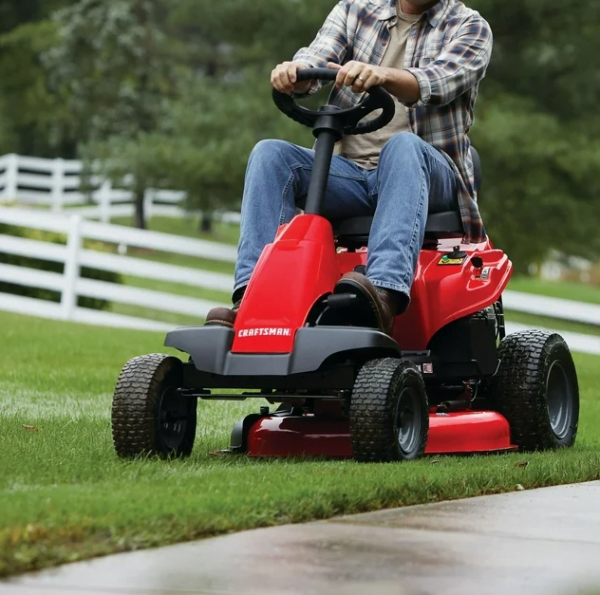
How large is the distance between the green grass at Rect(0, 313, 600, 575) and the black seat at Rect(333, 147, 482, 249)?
32.9 inches

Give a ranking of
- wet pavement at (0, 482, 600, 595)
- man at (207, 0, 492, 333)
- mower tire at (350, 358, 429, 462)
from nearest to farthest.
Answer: wet pavement at (0, 482, 600, 595), mower tire at (350, 358, 429, 462), man at (207, 0, 492, 333)

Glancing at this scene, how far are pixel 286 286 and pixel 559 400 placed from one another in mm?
1540

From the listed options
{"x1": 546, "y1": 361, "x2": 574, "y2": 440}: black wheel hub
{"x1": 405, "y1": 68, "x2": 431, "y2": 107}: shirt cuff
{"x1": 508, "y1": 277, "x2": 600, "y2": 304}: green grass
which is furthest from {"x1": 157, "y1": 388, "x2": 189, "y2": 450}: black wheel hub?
{"x1": 508, "y1": 277, "x2": 600, "y2": 304}: green grass

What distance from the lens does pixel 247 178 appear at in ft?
15.3

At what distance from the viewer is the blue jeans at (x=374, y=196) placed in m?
4.43

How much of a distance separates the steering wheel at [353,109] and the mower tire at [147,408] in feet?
3.37

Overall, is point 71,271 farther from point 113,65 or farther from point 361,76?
point 113,65

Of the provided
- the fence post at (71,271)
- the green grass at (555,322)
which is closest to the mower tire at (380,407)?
the fence post at (71,271)

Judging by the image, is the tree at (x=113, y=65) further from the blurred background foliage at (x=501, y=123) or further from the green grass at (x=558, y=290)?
the blurred background foliage at (x=501, y=123)

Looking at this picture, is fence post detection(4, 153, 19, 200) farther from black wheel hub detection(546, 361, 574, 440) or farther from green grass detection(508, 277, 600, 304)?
black wheel hub detection(546, 361, 574, 440)

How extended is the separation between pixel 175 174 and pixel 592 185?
4464mm

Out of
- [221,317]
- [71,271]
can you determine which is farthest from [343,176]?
[71,271]

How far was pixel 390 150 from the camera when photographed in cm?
459

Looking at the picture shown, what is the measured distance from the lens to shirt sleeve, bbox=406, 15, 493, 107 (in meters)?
4.73
